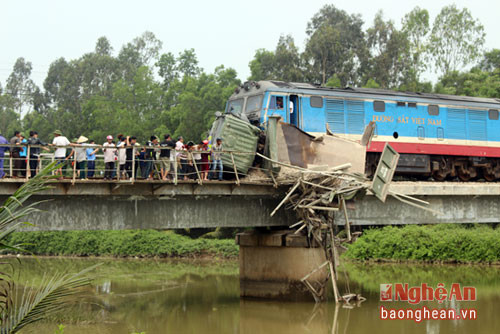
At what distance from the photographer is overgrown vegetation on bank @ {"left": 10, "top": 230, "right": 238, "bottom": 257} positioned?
4219 cm

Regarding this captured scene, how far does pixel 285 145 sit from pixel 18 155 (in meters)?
8.51

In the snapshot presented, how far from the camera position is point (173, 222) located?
19.8 m

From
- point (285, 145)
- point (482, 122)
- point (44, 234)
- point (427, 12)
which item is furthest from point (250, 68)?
point (285, 145)

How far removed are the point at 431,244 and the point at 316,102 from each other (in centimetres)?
1572

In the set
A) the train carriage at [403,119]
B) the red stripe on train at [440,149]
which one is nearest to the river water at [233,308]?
the train carriage at [403,119]

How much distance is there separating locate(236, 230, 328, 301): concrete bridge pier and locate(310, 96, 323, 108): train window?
5.60 metres

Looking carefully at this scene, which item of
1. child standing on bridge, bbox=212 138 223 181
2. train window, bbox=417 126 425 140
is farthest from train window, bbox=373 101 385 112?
child standing on bridge, bbox=212 138 223 181

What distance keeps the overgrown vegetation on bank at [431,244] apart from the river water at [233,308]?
1965mm

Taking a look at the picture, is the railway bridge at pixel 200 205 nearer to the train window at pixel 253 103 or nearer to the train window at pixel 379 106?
the train window at pixel 379 106

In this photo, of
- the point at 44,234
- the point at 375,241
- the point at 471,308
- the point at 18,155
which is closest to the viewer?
the point at 18,155

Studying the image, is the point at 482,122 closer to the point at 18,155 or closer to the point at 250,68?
the point at 18,155

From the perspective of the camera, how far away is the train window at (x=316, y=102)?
24.2m

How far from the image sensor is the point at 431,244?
35.7 metres

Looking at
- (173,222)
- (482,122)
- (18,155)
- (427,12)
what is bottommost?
(173,222)
